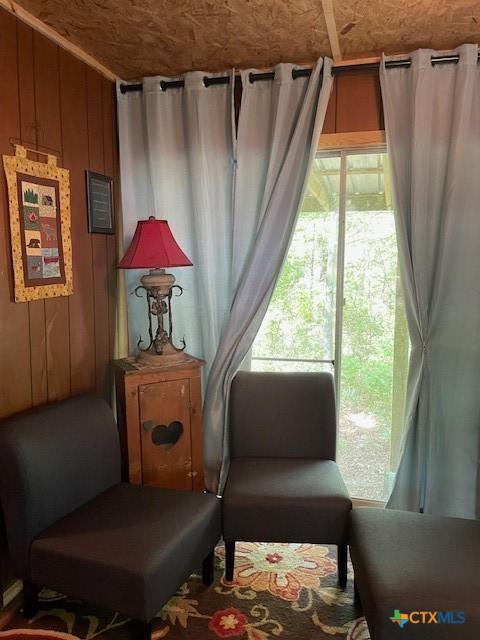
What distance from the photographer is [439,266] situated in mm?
2367

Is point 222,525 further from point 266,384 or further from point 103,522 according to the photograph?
point 266,384

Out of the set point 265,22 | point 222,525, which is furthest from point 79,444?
point 265,22

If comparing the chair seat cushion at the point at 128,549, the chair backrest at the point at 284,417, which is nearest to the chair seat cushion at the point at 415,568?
the chair backrest at the point at 284,417

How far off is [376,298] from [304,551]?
1.32 meters

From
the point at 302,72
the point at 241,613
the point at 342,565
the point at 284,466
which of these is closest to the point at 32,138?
the point at 302,72

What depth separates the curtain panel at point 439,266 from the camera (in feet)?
7.60

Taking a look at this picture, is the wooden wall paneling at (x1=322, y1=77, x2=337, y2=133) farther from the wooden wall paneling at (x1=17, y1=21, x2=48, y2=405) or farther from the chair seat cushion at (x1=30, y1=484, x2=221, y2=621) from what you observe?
the chair seat cushion at (x1=30, y1=484, x2=221, y2=621)

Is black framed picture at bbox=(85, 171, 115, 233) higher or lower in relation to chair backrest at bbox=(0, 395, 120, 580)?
higher

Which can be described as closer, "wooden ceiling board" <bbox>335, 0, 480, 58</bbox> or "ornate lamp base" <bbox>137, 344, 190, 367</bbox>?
"wooden ceiling board" <bbox>335, 0, 480, 58</bbox>

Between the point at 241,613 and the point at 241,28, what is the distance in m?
2.44

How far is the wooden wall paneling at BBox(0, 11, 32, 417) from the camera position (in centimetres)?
194

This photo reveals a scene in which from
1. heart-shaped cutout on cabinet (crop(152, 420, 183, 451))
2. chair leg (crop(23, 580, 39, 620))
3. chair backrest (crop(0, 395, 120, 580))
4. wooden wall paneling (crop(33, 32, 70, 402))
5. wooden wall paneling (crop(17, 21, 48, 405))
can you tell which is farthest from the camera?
heart-shaped cutout on cabinet (crop(152, 420, 183, 451))

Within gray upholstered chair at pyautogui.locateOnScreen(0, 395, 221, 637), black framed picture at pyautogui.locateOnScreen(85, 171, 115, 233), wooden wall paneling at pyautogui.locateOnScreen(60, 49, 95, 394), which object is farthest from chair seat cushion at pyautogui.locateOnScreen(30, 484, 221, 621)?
black framed picture at pyautogui.locateOnScreen(85, 171, 115, 233)
